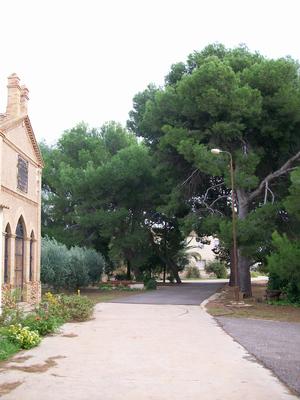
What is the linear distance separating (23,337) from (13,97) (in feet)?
39.7

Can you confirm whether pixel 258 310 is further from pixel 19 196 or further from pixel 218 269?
pixel 218 269

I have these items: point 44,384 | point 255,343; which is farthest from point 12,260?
point 44,384

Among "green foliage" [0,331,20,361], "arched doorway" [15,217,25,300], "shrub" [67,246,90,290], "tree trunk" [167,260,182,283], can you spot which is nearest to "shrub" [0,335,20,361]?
"green foliage" [0,331,20,361]

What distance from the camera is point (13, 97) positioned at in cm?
2062

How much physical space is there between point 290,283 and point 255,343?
1294 cm

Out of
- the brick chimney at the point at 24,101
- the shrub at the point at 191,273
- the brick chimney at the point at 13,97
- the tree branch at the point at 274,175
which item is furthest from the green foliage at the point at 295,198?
the shrub at the point at 191,273

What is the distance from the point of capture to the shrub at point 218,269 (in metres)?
71.7

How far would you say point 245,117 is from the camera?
27.3 m

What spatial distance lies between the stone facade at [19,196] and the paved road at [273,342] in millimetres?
7668

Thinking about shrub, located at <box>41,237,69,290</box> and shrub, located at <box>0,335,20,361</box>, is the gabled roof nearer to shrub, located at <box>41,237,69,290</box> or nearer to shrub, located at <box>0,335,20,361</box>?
shrub, located at <box>41,237,69,290</box>

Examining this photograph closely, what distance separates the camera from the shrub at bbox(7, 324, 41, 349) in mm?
11039

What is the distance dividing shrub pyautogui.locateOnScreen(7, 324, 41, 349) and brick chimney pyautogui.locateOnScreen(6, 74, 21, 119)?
1127cm

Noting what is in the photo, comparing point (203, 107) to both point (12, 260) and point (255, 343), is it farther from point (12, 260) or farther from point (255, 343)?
point (255, 343)

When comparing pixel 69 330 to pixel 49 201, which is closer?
pixel 69 330
